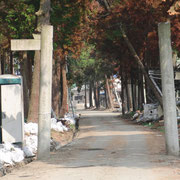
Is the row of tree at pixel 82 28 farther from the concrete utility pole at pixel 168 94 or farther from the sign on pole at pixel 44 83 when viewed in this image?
the sign on pole at pixel 44 83

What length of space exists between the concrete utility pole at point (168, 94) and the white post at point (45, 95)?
11.2ft

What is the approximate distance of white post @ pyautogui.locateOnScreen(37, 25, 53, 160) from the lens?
15.2 meters

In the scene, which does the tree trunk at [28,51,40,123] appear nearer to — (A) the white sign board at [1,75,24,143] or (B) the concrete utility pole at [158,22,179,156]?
(A) the white sign board at [1,75,24,143]

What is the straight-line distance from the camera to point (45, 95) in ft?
49.8

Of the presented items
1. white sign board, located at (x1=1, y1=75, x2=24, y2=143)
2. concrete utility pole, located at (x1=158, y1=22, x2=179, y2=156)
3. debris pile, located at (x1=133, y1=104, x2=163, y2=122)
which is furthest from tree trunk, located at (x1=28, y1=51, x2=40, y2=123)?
debris pile, located at (x1=133, y1=104, x2=163, y2=122)

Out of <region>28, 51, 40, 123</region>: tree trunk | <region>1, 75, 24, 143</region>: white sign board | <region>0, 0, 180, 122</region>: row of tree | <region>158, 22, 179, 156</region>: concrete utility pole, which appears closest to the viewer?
<region>158, 22, 179, 156</region>: concrete utility pole

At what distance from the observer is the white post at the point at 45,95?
49.8 feet

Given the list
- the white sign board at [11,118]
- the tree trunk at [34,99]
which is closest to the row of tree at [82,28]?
the tree trunk at [34,99]

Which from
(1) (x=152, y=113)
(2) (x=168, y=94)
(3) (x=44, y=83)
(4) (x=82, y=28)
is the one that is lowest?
(1) (x=152, y=113)

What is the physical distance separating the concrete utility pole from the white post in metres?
3.41

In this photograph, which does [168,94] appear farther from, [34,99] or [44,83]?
[34,99]

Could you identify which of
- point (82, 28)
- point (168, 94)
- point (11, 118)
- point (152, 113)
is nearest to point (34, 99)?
point (11, 118)

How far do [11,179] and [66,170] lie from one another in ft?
4.88

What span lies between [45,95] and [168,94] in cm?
366
